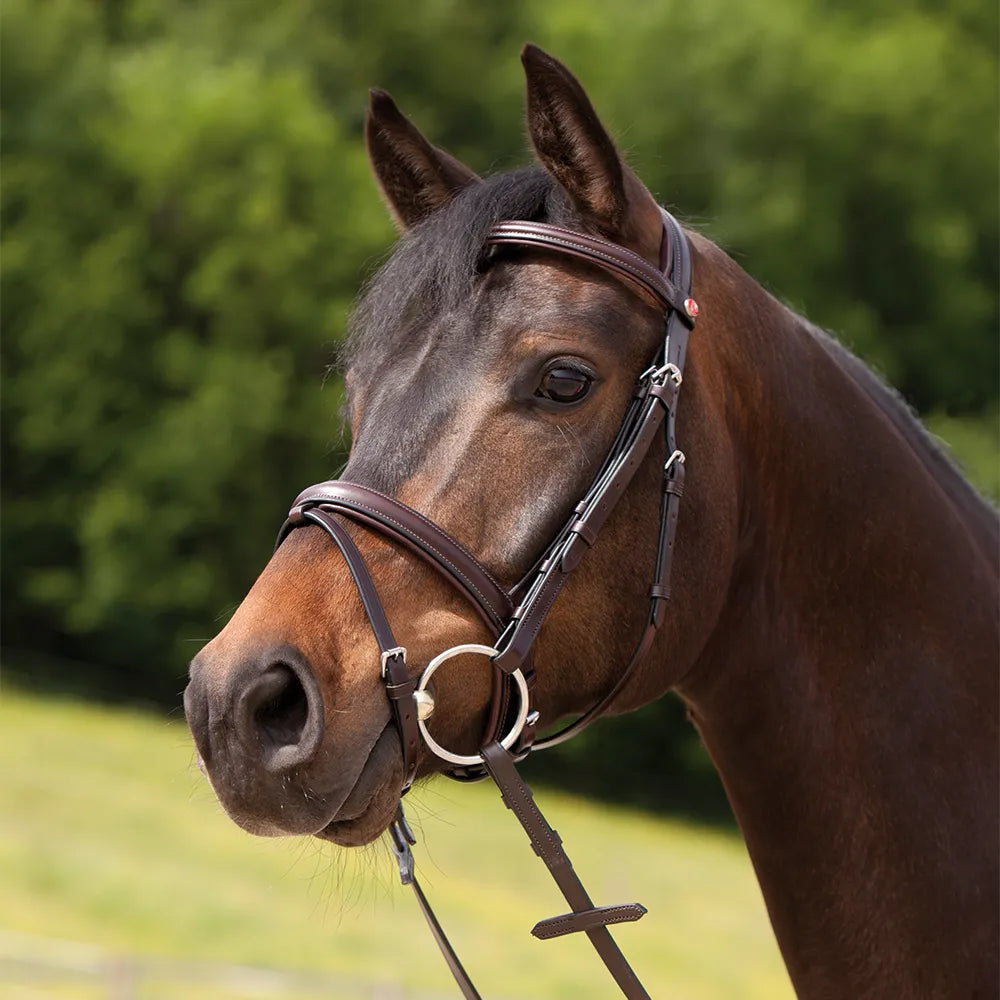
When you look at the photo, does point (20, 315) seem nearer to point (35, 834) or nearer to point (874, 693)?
point (35, 834)

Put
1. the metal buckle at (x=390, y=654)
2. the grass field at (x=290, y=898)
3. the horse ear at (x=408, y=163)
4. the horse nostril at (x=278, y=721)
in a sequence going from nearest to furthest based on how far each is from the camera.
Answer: the horse nostril at (x=278, y=721)
the metal buckle at (x=390, y=654)
the horse ear at (x=408, y=163)
the grass field at (x=290, y=898)

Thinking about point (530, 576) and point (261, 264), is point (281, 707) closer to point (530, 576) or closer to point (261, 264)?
point (530, 576)

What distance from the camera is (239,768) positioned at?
99.7 inches

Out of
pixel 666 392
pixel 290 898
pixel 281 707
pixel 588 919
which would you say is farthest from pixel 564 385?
pixel 290 898

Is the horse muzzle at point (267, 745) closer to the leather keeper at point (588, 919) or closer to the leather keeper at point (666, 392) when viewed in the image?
the leather keeper at point (588, 919)

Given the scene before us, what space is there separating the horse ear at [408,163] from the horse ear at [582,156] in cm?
41

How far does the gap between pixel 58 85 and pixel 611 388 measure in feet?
124

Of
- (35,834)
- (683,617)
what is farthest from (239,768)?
(35,834)

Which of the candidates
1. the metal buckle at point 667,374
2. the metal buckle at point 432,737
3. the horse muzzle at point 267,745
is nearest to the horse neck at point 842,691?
the metal buckle at point 667,374

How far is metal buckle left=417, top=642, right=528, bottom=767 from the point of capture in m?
2.65

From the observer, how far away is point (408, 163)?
11.5 ft

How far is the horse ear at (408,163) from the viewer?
345 cm

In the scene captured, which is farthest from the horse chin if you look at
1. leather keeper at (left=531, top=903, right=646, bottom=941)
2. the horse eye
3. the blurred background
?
the blurred background

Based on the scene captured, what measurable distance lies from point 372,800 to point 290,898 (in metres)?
18.8
